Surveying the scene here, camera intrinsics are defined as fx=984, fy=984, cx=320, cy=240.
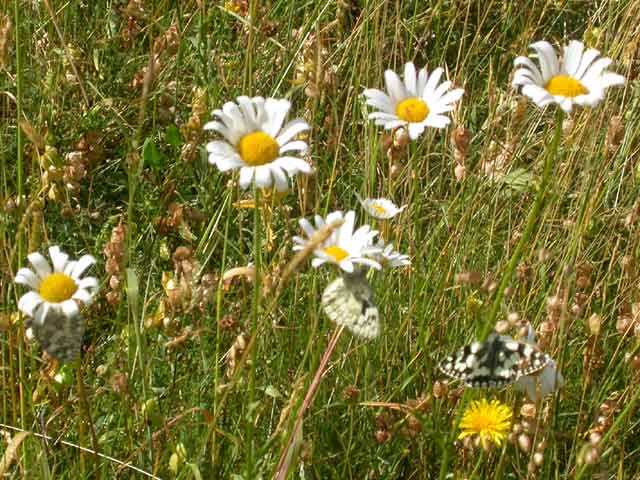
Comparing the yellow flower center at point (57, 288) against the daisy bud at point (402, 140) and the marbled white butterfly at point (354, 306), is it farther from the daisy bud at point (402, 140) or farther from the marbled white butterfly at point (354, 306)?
the daisy bud at point (402, 140)

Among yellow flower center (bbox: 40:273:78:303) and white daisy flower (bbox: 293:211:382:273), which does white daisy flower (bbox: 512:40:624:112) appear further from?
yellow flower center (bbox: 40:273:78:303)

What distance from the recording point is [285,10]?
3143 mm

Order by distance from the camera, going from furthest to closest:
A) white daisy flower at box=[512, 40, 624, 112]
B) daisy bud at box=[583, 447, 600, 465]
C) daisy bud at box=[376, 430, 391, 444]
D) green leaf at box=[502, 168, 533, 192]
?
green leaf at box=[502, 168, 533, 192] → daisy bud at box=[376, 430, 391, 444] → white daisy flower at box=[512, 40, 624, 112] → daisy bud at box=[583, 447, 600, 465]

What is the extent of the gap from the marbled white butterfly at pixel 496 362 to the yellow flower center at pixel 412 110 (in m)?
0.49

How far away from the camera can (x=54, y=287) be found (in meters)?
1.56

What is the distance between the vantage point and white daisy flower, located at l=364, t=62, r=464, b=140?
1767 millimetres

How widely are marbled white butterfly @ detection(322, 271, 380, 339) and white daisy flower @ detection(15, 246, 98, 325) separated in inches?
14.8

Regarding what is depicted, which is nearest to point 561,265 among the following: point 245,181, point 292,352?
point 292,352

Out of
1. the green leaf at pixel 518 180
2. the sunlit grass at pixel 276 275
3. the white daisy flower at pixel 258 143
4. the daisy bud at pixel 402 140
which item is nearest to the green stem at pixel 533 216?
the sunlit grass at pixel 276 275

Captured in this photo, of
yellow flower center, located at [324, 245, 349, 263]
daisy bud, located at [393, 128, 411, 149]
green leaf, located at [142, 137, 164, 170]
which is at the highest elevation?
green leaf, located at [142, 137, 164, 170]

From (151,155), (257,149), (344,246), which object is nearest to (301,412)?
(344,246)

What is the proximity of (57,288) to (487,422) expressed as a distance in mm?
791

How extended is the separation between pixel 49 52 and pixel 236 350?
4.57 feet

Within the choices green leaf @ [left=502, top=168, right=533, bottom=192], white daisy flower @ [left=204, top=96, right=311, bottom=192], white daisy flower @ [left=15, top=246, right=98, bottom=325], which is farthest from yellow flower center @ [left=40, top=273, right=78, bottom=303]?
green leaf @ [left=502, top=168, right=533, bottom=192]
